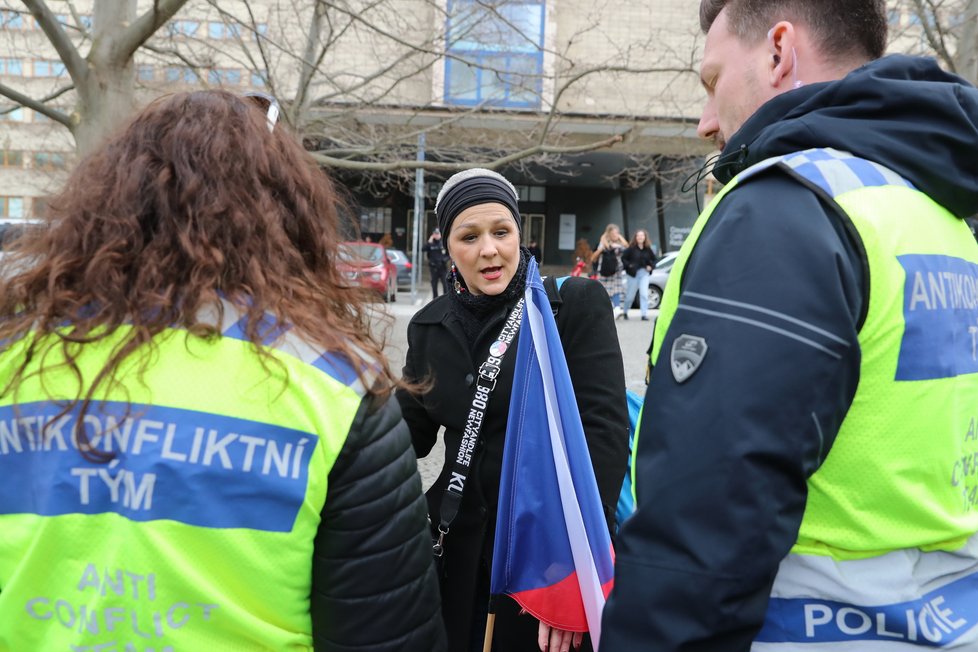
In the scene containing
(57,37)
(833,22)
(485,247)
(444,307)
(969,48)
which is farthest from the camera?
(969,48)

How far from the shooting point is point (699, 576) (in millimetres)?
1043

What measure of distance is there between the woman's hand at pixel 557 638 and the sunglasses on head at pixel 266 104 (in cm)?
144

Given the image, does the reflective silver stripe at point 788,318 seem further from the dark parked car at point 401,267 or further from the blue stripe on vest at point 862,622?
the dark parked car at point 401,267

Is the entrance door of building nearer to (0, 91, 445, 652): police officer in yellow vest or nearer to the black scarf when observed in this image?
the black scarf

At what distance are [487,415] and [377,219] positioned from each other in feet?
97.8

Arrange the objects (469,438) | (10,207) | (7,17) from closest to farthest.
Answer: (469,438) < (7,17) < (10,207)

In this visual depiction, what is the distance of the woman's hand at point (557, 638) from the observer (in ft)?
6.73

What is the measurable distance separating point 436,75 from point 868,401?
10.9 m

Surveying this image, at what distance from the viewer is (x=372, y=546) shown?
1315 mm

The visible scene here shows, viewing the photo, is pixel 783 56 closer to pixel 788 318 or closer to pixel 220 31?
pixel 788 318

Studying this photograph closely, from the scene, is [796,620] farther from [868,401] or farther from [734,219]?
[734,219]

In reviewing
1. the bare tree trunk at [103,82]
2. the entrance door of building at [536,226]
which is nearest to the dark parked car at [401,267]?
the entrance door of building at [536,226]

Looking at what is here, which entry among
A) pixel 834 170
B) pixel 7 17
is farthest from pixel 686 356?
pixel 7 17

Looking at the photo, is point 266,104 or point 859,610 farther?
point 266,104
